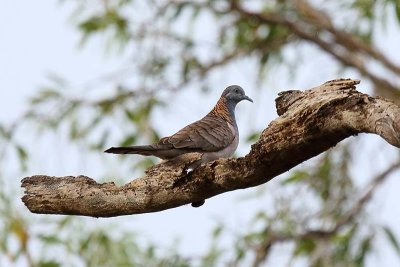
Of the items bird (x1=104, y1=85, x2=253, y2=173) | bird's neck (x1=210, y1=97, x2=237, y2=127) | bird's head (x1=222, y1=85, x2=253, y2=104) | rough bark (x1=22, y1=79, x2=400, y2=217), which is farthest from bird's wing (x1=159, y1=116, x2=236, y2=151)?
rough bark (x1=22, y1=79, x2=400, y2=217)

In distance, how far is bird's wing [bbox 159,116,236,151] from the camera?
199 inches

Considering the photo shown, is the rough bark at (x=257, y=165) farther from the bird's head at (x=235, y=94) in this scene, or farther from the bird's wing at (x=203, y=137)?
the bird's head at (x=235, y=94)

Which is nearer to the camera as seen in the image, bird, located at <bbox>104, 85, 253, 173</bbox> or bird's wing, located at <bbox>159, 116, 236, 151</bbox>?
bird, located at <bbox>104, 85, 253, 173</bbox>

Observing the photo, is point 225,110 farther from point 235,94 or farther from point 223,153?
point 223,153

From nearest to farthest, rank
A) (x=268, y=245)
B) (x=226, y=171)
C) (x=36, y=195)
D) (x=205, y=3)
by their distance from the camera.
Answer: (x=226, y=171)
(x=36, y=195)
(x=268, y=245)
(x=205, y=3)

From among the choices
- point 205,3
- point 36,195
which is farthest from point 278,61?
point 36,195

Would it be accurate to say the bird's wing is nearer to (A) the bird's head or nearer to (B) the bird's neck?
(B) the bird's neck

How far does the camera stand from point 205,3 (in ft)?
28.3

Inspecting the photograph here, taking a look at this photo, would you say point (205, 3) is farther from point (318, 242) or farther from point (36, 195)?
point (36, 195)

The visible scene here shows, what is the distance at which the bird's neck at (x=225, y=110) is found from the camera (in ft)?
19.3

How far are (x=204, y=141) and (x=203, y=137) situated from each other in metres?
0.05

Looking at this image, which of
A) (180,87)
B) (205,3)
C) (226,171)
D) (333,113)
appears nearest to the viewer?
(333,113)

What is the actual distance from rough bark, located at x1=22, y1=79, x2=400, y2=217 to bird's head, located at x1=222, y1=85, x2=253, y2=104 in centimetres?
234

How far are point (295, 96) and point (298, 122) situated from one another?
0.26m
